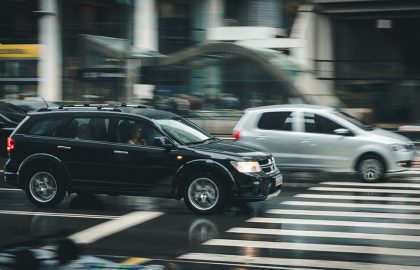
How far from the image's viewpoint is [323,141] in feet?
53.2

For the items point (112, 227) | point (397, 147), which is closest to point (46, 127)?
point (112, 227)

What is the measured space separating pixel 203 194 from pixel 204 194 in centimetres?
2

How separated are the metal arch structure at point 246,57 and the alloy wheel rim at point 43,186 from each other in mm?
16555

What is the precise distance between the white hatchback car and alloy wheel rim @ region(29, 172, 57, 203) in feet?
16.7

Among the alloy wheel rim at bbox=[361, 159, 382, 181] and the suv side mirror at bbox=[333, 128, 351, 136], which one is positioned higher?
the suv side mirror at bbox=[333, 128, 351, 136]

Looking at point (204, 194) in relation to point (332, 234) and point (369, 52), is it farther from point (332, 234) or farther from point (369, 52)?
point (369, 52)

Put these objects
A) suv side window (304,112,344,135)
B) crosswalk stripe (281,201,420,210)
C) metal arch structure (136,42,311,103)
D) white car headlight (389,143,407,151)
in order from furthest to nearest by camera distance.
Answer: metal arch structure (136,42,311,103), suv side window (304,112,344,135), white car headlight (389,143,407,151), crosswalk stripe (281,201,420,210)

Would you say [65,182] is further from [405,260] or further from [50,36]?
[50,36]

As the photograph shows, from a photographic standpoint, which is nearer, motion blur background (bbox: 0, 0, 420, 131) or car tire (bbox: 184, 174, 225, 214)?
car tire (bbox: 184, 174, 225, 214)

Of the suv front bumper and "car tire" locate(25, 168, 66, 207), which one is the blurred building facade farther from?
"car tire" locate(25, 168, 66, 207)

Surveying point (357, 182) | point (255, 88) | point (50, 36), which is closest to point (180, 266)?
point (357, 182)

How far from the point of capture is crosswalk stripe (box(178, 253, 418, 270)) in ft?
27.5

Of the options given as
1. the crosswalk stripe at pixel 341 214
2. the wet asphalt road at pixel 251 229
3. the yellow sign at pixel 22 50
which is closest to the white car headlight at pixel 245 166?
the wet asphalt road at pixel 251 229

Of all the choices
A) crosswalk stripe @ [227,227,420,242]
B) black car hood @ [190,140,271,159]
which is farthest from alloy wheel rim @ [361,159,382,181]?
crosswalk stripe @ [227,227,420,242]
